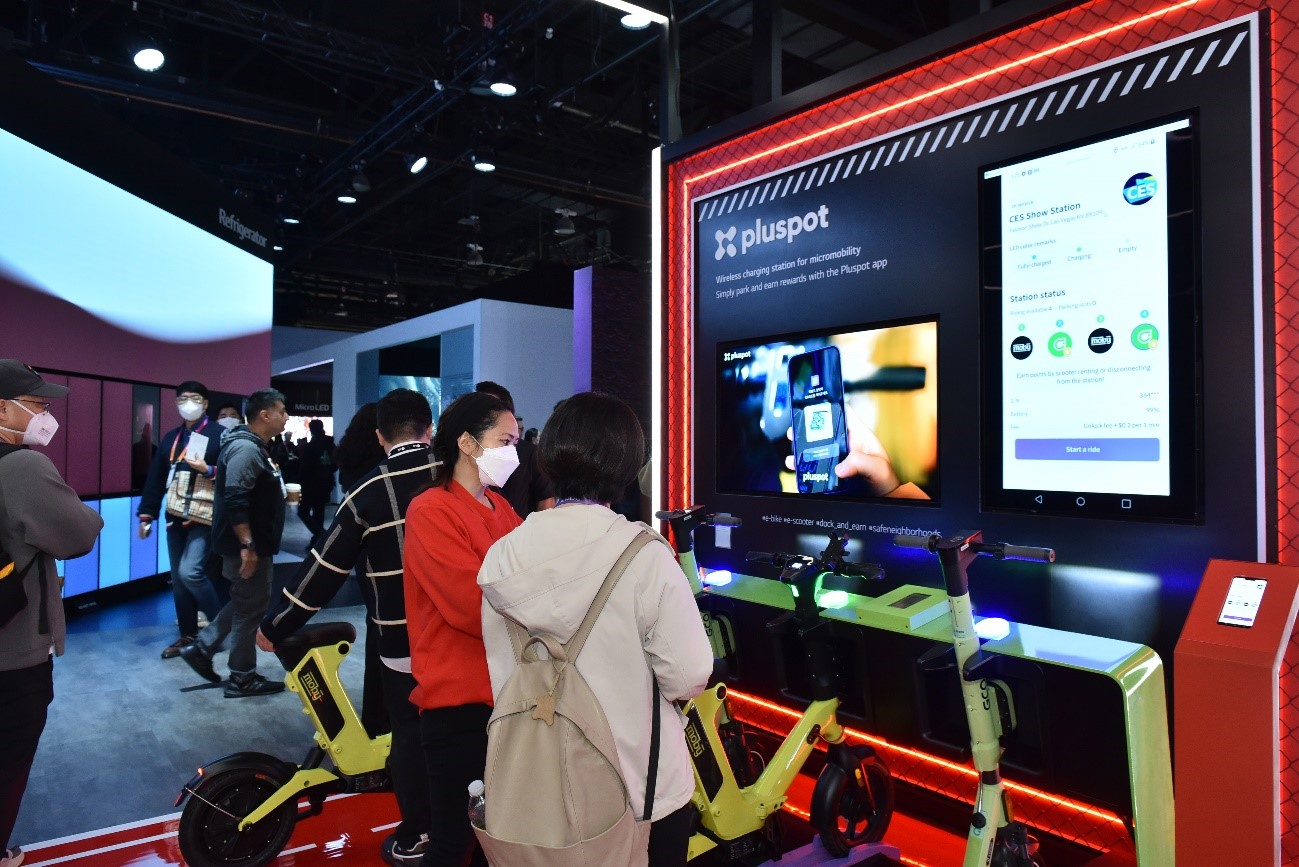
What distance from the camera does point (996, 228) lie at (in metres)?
2.80

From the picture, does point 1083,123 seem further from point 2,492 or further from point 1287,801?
point 2,492

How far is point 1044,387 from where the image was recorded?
2648 millimetres

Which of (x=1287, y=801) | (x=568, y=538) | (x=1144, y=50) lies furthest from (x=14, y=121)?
(x=1287, y=801)

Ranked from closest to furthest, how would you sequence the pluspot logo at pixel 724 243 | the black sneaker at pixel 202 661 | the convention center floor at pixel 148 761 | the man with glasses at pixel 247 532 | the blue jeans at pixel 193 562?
the convention center floor at pixel 148 761 < the pluspot logo at pixel 724 243 < the man with glasses at pixel 247 532 < the black sneaker at pixel 202 661 < the blue jeans at pixel 193 562

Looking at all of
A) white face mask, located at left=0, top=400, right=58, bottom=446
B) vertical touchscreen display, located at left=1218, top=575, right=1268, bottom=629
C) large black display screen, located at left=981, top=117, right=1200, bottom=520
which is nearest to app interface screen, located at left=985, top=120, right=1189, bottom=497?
large black display screen, located at left=981, top=117, right=1200, bottom=520

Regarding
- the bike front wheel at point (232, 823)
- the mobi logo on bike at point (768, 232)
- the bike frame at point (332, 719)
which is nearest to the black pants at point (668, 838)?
the bike frame at point (332, 719)

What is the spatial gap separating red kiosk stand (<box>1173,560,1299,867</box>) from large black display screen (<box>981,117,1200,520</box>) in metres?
0.52

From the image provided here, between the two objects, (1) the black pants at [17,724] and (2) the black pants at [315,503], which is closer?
(1) the black pants at [17,724]

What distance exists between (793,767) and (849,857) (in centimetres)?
33

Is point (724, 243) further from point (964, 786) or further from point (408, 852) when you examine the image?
point (408, 852)

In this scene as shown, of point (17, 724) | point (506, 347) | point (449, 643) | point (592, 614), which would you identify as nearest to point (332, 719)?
point (17, 724)

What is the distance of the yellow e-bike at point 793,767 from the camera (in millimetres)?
2531

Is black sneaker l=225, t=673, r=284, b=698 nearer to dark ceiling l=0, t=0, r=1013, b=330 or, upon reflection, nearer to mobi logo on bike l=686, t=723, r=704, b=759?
mobi logo on bike l=686, t=723, r=704, b=759

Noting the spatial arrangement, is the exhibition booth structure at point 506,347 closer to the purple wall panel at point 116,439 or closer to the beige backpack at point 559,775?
the purple wall panel at point 116,439
